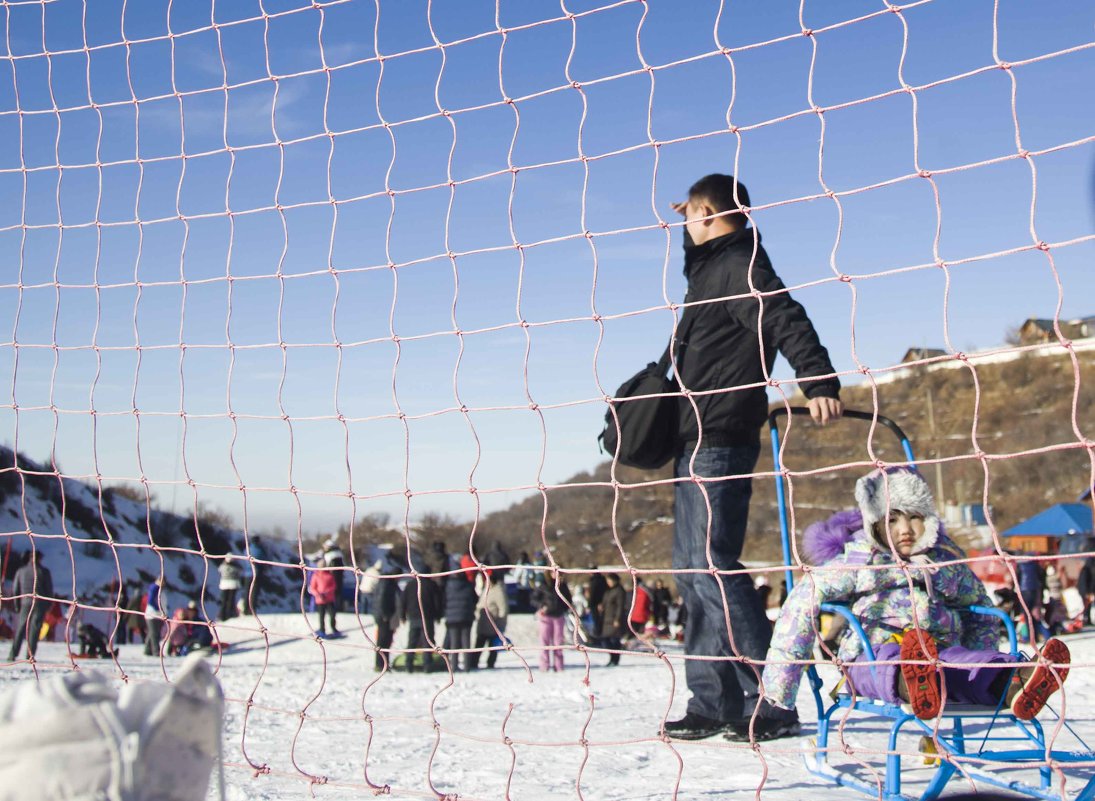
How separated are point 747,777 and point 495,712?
243cm

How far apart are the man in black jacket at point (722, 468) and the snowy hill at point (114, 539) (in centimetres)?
1778

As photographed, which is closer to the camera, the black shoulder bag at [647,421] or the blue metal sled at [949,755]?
the blue metal sled at [949,755]

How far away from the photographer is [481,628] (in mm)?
11328

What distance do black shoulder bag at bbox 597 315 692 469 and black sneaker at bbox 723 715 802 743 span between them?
889 mm

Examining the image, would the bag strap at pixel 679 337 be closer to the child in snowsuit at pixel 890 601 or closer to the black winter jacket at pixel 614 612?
the child in snowsuit at pixel 890 601

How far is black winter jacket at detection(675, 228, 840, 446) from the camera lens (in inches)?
128

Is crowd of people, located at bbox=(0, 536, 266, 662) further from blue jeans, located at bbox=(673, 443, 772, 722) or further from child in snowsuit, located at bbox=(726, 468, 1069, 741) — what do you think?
child in snowsuit, located at bbox=(726, 468, 1069, 741)

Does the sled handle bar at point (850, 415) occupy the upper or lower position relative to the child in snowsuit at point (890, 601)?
upper

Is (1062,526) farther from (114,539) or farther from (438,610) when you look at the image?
(114,539)

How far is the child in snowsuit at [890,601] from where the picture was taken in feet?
8.84

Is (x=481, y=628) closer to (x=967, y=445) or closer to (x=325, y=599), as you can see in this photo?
(x=325, y=599)

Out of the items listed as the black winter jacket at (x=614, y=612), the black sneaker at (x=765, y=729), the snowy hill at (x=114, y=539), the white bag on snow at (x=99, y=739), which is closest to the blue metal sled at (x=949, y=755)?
the black sneaker at (x=765, y=729)

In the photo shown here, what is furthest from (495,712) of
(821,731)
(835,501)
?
(835,501)

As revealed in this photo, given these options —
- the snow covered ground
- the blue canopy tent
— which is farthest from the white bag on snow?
the blue canopy tent
